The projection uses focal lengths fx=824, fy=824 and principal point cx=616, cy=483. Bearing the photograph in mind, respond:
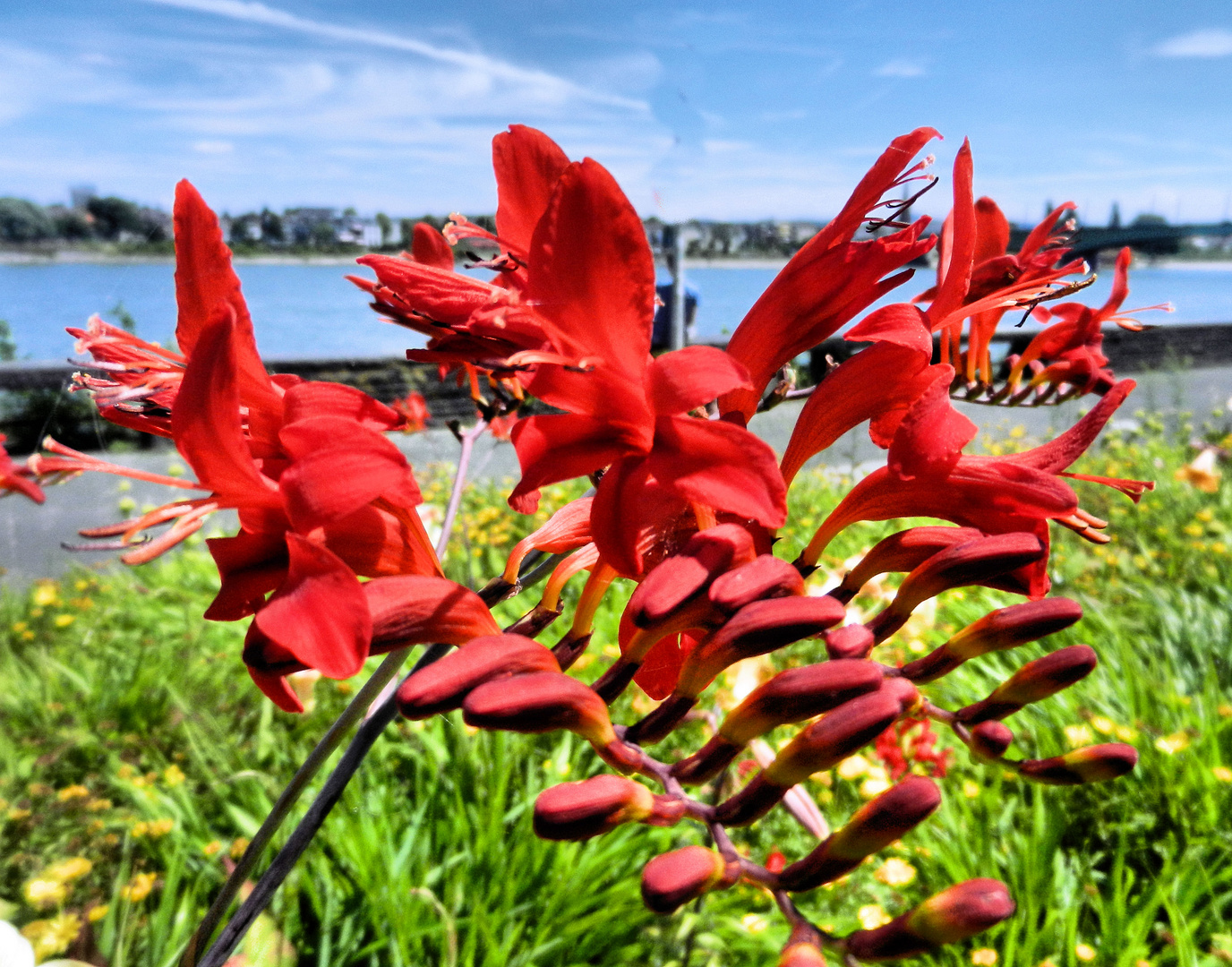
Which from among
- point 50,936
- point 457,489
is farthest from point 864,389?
point 50,936

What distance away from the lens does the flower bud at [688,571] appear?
465 millimetres

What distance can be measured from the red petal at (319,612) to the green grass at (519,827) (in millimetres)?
1027

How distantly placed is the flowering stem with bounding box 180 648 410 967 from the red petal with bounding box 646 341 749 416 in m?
0.29

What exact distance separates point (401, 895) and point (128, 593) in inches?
92.3

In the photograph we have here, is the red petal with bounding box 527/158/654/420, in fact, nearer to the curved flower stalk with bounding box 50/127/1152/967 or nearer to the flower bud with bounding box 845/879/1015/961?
the curved flower stalk with bounding box 50/127/1152/967

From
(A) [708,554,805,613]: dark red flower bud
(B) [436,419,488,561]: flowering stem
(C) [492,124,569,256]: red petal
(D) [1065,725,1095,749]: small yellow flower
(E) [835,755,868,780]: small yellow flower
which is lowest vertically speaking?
(D) [1065,725,1095,749]: small yellow flower

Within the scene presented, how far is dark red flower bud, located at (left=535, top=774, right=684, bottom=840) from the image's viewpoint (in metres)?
0.45

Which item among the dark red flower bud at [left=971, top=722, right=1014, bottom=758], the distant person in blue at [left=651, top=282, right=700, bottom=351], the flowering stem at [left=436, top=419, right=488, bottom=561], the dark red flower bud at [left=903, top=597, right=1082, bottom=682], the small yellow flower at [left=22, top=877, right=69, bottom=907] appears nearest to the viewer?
the dark red flower bud at [left=903, top=597, right=1082, bottom=682]

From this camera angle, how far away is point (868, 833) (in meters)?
0.48

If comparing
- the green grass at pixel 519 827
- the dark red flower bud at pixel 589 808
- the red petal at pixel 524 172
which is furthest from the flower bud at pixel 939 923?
the green grass at pixel 519 827

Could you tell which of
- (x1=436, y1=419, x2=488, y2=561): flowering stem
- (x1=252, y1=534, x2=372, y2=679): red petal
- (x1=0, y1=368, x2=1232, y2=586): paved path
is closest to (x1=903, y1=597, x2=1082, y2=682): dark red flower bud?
(x1=252, y1=534, x2=372, y2=679): red petal

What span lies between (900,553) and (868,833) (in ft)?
0.75

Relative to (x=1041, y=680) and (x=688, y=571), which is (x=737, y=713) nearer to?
(x=688, y=571)

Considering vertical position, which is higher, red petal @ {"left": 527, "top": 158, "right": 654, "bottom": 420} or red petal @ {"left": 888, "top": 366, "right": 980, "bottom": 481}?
red petal @ {"left": 527, "top": 158, "right": 654, "bottom": 420}
